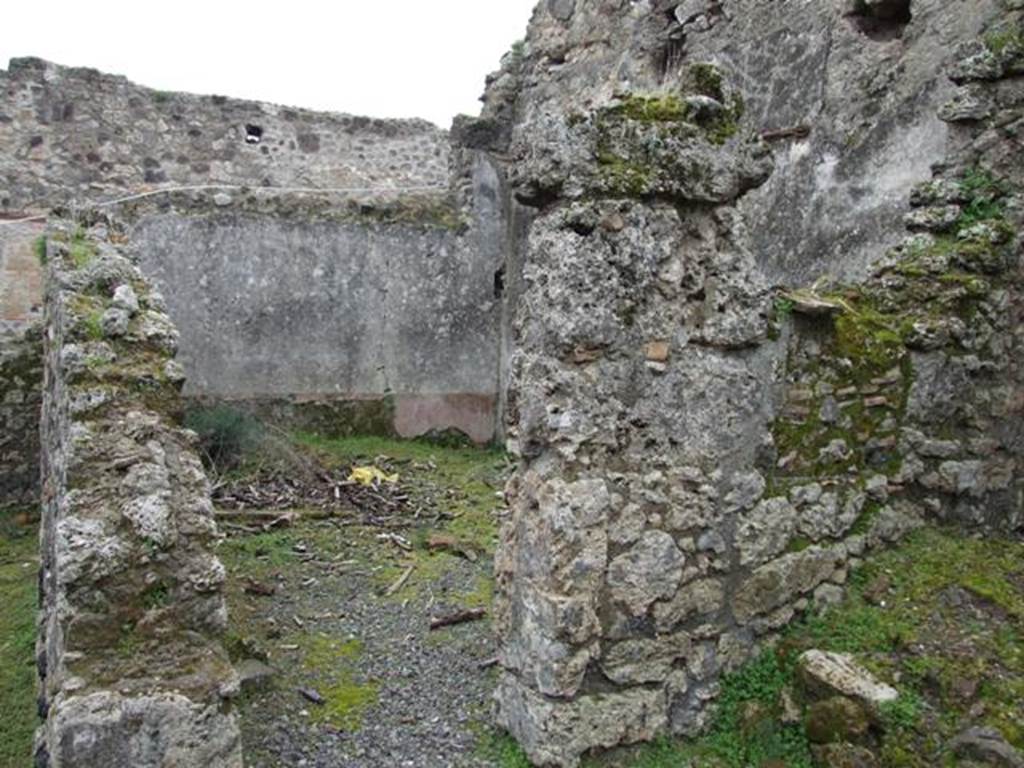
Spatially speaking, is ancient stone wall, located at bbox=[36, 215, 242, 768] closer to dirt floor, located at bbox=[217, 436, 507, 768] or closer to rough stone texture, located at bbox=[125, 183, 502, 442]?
dirt floor, located at bbox=[217, 436, 507, 768]

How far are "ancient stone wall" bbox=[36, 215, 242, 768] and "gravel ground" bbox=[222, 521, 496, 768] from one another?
29.7 inches

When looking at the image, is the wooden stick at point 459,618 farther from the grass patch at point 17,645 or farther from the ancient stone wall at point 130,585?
the grass patch at point 17,645

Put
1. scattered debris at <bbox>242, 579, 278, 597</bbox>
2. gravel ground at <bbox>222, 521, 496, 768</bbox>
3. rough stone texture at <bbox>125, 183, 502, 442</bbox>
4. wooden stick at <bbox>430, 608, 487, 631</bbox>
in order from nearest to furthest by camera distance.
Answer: gravel ground at <bbox>222, 521, 496, 768</bbox>, wooden stick at <bbox>430, 608, 487, 631</bbox>, scattered debris at <bbox>242, 579, 278, 597</bbox>, rough stone texture at <bbox>125, 183, 502, 442</bbox>

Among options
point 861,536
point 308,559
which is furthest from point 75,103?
point 861,536

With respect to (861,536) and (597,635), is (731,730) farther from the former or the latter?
(861,536)

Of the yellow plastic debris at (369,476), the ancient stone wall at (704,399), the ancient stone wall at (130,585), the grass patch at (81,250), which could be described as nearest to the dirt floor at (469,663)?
the ancient stone wall at (704,399)

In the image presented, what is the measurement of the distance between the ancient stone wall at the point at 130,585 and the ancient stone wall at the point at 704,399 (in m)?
1.19

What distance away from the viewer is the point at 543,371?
135 inches

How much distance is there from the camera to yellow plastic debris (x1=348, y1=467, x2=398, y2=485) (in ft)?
25.0

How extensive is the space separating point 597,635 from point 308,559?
2.90 metres

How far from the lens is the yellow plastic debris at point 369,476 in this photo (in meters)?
7.61

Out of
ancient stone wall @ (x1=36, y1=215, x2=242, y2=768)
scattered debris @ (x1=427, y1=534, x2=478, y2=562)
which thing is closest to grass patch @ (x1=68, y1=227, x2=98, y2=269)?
ancient stone wall @ (x1=36, y1=215, x2=242, y2=768)

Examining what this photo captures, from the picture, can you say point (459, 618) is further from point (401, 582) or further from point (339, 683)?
point (339, 683)

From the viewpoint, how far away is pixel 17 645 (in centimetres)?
484
